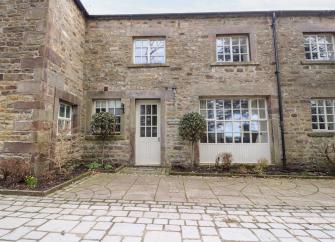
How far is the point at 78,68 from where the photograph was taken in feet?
25.0

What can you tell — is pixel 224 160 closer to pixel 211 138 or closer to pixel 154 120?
pixel 211 138

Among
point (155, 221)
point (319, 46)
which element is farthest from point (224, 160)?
point (319, 46)

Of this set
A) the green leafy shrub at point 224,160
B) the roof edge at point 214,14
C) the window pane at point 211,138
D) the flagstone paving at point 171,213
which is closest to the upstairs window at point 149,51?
the roof edge at point 214,14

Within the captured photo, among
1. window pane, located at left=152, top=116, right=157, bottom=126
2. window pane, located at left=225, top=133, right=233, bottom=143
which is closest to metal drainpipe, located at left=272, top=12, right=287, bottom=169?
window pane, located at left=225, top=133, right=233, bottom=143

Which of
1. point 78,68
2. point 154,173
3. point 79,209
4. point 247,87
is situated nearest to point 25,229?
point 79,209

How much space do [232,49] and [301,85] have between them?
9.21ft

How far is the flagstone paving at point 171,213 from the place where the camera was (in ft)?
8.45

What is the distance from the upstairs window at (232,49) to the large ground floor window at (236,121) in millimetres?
1623

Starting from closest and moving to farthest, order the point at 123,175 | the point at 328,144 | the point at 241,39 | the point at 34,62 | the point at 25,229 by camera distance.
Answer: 1. the point at 25,229
2. the point at 34,62
3. the point at 123,175
4. the point at 328,144
5. the point at 241,39

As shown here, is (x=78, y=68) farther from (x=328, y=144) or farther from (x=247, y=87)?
(x=328, y=144)

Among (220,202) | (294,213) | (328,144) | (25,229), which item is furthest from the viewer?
(328,144)

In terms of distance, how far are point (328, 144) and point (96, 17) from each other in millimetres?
9698

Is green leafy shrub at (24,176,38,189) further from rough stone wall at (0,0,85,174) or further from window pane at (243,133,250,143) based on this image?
window pane at (243,133,250,143)

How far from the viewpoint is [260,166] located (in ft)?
22.5
